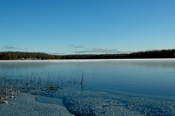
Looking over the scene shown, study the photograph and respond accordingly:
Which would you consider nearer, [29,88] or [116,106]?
[116,106]

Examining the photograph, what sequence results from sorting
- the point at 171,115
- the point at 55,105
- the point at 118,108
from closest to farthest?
the point at 171,115, the point at 118,108, the point at 55,105

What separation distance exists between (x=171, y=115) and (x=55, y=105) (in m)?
3.11

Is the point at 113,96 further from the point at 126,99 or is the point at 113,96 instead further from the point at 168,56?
the point at 168,56

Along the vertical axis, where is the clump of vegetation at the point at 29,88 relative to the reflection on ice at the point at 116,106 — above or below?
above

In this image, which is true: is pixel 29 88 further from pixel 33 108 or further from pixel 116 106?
pixel 116 106

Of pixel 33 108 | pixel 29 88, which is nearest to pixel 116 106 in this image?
pixel 33 108

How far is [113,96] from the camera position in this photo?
4809 millimetres

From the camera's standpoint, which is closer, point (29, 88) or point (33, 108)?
point (33, 108)

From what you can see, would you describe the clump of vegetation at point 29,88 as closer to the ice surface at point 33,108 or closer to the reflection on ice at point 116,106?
the ice surface at point 33,108

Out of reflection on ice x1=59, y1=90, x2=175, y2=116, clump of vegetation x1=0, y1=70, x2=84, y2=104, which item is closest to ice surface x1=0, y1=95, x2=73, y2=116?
reflection on ice x1=59, y1=90, x2=175, y2=116

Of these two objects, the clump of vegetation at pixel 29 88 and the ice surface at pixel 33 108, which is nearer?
the ice surface at pixel 33 108

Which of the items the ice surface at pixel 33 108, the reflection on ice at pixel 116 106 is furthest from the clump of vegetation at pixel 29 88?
the reflection on ice at pixel 116 106

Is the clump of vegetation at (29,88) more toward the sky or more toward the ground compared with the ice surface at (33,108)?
more toward the sky

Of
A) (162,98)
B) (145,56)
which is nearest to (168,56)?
(145,56)
